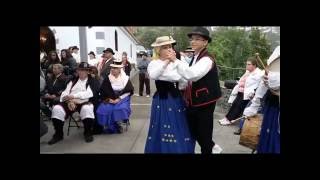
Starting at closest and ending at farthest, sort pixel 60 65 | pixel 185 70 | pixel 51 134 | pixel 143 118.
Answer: pixel 185 70 < pixel 51 134 < pixel 60 65 < pixel 143 118

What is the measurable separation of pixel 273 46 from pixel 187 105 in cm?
89

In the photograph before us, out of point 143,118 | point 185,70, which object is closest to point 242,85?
point 143,118

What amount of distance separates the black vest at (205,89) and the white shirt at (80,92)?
1.75 m

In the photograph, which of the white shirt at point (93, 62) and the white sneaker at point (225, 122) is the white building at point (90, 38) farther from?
the white sneaker at point (225, 122)

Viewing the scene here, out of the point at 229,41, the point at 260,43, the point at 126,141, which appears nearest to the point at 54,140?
the point at 126,141

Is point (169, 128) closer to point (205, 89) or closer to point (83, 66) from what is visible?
point (205, 89)

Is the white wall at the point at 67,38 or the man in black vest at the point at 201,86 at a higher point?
the white wall at the point at 67,38

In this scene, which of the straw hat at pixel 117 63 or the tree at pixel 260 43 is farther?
the straw hat at pixel 117 63

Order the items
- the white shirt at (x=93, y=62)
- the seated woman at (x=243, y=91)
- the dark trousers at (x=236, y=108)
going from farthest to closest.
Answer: the white shirt at (x=93, y=62)
the dark trousers at (x=236, y=108)
the seated woman at (x=243, y=91)

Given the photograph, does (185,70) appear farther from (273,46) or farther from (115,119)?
(115,119)

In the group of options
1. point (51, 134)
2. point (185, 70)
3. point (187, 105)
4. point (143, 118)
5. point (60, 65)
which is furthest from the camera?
point (143, 118)

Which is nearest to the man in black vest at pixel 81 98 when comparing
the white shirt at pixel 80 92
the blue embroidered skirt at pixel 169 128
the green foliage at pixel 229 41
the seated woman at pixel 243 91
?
the white shirt at pixel 80 92

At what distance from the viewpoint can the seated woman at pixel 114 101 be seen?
5.12 metres

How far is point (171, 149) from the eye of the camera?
343 cm
